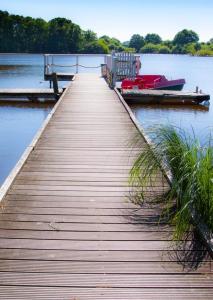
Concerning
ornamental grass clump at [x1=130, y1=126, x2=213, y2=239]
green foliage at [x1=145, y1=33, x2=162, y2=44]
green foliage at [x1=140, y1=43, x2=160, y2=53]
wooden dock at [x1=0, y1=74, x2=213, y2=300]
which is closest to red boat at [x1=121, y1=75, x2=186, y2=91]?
wooden dock at [x1=0, y1=74, x2=213, y2=300]

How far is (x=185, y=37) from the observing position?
576 ft

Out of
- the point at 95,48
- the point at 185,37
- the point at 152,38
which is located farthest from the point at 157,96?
the point at 152,38

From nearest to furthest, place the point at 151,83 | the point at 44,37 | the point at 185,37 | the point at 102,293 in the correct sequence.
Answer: the point at 102,293 → the point at 151,83 → the point at 44,37 → the point at 185,37

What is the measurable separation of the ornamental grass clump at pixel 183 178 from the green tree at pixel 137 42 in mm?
182156

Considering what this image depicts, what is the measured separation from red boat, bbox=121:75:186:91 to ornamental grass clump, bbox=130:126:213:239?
14.6 metres

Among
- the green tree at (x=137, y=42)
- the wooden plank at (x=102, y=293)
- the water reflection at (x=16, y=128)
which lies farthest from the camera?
the green tree at (x=137, y=42)

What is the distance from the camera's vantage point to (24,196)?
4.48m

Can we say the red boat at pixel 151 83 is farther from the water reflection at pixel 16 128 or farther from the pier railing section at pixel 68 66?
the water reflection at pixel 16 128

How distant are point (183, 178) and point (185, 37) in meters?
181

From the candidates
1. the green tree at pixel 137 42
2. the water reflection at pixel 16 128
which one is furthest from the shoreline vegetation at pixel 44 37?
the water reflection at pixel 16 128

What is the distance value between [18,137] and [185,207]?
10013mm

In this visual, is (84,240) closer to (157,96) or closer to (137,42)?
(157,96)

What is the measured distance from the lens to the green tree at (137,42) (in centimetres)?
18112

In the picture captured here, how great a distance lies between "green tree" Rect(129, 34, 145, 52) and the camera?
7131 inches
